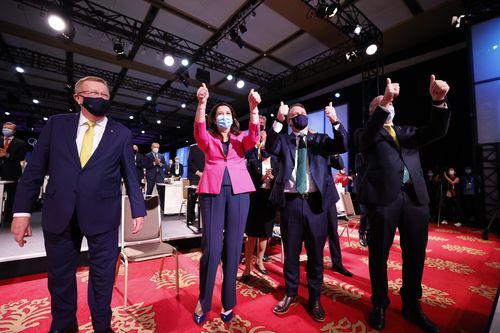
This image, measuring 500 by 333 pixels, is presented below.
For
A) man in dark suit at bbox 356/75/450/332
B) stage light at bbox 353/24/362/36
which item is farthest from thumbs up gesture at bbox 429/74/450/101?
stage light at bbox 353/24/362/36

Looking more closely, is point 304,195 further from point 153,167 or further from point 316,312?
point 153,167

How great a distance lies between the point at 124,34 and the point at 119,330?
670cm

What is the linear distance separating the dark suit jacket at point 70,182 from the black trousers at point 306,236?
51.7 inches

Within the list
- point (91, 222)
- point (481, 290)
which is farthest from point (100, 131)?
point (481, 290)

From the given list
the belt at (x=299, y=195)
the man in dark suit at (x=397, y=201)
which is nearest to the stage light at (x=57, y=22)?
the belt at (x=299, y=195)

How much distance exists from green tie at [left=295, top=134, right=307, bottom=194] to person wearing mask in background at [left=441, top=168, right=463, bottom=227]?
271 inches

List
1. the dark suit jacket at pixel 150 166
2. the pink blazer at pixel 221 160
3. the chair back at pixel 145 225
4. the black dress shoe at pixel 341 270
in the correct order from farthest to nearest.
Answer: the dark suit jacket at pixel 150 166, the black dress shoe at pixel 341 270, the chair back at pixel 145 225, the pink blazer at pixel 221 160

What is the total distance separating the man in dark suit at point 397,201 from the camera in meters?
1.85

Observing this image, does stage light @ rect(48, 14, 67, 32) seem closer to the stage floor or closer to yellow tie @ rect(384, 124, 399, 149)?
the stage floor

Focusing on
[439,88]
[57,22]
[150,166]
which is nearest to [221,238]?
[439,88]

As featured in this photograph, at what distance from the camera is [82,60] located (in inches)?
333

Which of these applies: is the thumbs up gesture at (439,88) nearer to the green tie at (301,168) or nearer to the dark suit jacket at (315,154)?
the dark suit jacket at (315,154)

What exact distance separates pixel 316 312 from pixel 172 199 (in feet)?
17.9

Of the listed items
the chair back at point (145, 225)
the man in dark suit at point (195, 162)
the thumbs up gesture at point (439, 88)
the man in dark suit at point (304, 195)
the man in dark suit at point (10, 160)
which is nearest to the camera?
the thumbs up gesture at point (439, 88)
